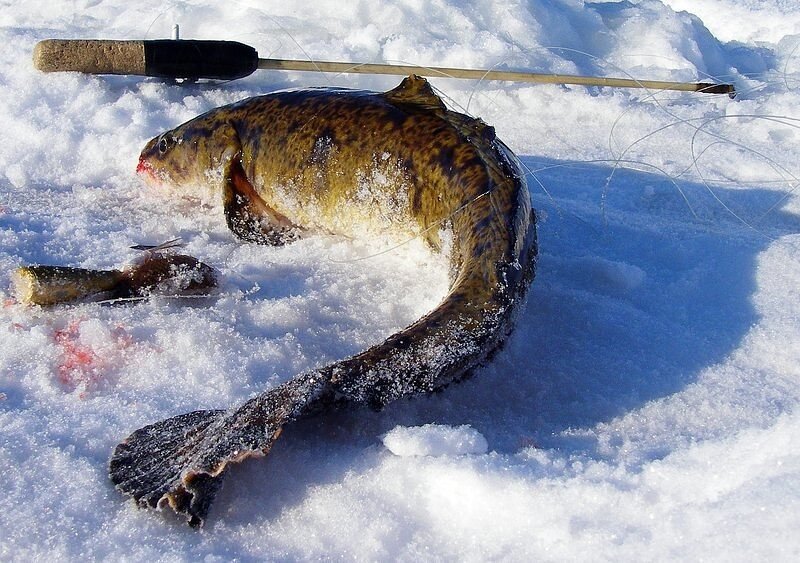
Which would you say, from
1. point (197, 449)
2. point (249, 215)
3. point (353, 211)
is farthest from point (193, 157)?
point (197, 449)

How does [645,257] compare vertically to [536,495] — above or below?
below

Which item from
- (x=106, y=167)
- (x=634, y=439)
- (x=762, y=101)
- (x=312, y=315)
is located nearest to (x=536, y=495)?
(x=634, y=439)

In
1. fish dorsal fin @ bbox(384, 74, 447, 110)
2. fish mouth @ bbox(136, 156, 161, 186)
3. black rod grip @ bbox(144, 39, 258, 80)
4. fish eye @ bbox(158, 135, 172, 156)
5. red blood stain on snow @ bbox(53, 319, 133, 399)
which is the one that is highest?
fish dorsal fin @ bbox(384, 74, 447, 110)

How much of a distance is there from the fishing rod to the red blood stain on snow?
2.46 m

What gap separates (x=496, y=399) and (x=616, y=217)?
63.8 inches

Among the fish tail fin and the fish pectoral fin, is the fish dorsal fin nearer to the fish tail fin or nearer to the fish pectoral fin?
the fish pectoral fin

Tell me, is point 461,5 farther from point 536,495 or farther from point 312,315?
point 536,495

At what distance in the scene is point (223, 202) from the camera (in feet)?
11.2

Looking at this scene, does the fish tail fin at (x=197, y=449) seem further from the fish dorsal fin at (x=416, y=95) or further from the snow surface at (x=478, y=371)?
the fish dorsal fin at (x=416, y=95)

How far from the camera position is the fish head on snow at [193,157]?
3.61m

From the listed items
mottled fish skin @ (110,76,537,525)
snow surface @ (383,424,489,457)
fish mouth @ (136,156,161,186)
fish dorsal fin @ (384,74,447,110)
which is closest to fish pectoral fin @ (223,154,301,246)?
→ mottled fish skin @ (110,76,537,525)

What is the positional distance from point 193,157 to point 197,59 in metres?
1.08

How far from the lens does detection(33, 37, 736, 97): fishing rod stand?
4277 mm

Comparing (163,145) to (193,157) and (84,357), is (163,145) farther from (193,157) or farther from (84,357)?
(84,357)
